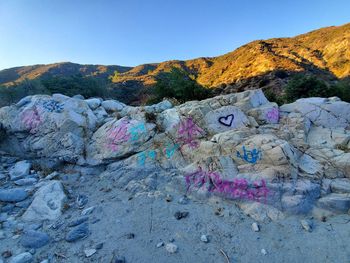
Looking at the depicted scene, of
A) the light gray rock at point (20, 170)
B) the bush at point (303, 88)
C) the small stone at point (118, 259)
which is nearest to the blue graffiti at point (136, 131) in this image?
the light gray rock at point (20, 170)

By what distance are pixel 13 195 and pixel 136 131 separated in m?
3.26

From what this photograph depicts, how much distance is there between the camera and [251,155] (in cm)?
469

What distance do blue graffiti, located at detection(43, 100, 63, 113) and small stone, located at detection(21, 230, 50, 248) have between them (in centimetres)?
444

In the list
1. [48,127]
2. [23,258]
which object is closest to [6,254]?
[23,258]

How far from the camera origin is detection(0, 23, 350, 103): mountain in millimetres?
29888

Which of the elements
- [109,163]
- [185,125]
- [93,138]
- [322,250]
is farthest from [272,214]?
[93,138]

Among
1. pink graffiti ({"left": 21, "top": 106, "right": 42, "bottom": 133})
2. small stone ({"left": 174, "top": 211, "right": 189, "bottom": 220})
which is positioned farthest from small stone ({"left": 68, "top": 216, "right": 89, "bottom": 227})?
pink graffiti ({"left": 21, "top": 106, "right": 42, "bottom": 133})

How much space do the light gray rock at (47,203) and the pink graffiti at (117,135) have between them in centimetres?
175

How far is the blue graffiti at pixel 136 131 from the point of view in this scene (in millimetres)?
6296

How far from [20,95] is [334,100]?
28.2 metres

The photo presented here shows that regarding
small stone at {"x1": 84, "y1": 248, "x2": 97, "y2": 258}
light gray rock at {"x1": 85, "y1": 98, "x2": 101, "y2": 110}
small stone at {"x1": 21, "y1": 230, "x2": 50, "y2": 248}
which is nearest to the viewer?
small stone at {"x1": 84, "y1": 248, "x2": 97, "y2": 258}

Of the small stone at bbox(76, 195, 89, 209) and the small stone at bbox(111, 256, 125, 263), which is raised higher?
the small stone at bbox(76, 195, 89, 209)

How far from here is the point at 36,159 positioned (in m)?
6.58

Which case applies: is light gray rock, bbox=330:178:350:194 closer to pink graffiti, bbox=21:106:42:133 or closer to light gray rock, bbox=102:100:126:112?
light gray rock, bbox=102:100:126:112
